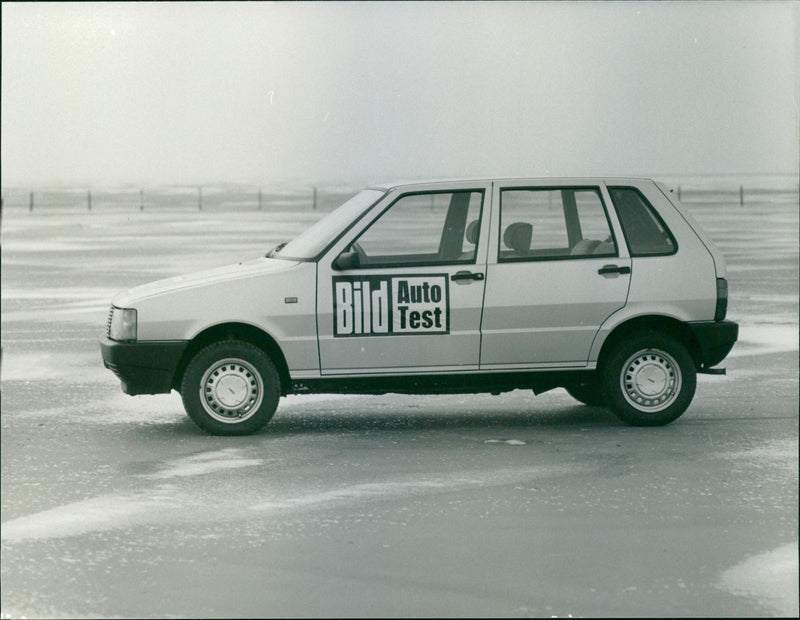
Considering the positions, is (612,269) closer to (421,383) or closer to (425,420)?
(421,383)

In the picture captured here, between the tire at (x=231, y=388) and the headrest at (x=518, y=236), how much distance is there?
1869 millimetres

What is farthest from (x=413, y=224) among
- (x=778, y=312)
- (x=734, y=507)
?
(x=734, y=507)

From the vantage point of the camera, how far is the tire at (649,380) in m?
9.73

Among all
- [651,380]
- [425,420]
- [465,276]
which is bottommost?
[425,420]

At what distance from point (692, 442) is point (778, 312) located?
27.1ft

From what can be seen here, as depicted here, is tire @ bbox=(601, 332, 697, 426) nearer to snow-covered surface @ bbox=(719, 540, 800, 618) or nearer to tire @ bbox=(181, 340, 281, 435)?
tire @ bbox=(181, 340, 281, 435)

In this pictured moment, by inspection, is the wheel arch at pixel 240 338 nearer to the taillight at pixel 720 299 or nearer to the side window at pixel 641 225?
the side window at pixel 641 225

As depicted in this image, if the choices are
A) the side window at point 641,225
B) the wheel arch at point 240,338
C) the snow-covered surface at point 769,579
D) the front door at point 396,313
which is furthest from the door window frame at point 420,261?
the snow-covered surface at point 769,579

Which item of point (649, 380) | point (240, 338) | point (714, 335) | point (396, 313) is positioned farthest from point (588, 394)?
point (240, 338)

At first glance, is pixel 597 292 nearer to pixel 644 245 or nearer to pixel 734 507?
pixel 644 245

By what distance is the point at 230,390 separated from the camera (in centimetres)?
945

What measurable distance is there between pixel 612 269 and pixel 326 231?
2.01m

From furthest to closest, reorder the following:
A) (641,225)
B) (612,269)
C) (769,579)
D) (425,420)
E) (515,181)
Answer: (425,420)
(641,225)
(515,181)
(612,269)
(769,579)

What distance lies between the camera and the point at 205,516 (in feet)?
23.3
